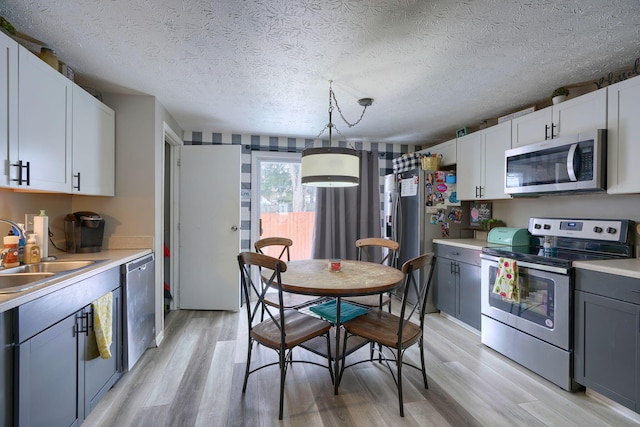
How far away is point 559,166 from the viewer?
A: 7.70 ft

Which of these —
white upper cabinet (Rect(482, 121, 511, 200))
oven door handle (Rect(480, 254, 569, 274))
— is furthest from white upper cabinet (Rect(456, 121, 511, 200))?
oven door handle (Rect(480, 254, 569, 274))

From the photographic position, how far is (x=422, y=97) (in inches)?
106

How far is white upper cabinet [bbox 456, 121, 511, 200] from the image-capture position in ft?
9.67

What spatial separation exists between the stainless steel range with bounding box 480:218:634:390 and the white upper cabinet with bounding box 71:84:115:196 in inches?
128

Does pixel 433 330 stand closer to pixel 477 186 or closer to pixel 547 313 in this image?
pixel 547 313

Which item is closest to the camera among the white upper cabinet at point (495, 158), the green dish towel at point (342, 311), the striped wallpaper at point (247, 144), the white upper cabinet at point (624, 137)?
the white upper cabinet at point (624, 137)

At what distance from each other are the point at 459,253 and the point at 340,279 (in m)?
1.72

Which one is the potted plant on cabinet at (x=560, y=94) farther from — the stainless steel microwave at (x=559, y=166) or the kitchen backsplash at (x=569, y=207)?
the kitchen backsplash at (x=569, y=207)

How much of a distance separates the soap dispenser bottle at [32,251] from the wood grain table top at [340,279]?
5.08ft

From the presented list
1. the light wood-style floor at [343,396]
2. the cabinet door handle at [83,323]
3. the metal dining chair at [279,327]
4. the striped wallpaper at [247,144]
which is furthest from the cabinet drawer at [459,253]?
the cabinet door handle at [83,323]

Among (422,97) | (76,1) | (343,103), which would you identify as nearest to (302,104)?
(343,103)

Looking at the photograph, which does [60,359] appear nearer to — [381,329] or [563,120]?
[381,329]

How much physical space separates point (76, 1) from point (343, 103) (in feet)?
6.42

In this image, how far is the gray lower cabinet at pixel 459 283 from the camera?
2.93 m
